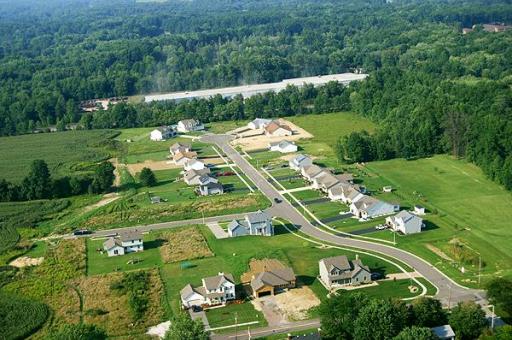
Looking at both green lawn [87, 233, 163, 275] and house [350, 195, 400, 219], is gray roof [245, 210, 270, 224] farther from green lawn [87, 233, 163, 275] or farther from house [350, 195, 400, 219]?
house [350, 195, 400, 219]

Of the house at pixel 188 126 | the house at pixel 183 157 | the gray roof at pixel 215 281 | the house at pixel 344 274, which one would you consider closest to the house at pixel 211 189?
the house at pixel 183 157

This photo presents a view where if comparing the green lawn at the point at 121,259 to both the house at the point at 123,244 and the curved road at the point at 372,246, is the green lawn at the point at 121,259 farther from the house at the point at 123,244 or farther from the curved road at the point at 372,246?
the curved road at the point at 372,246

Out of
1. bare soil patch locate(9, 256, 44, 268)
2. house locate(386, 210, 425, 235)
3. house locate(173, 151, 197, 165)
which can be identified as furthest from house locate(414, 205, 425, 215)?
bare soil patch locate(9, 256, 44, 268)

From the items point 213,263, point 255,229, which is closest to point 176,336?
point 213,263

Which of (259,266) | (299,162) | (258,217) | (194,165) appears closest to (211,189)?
(194,165)

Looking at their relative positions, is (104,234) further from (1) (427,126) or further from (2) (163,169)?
(1) (427,126)

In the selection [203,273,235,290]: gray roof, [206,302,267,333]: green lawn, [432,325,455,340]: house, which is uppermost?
[432,325,455,340]: house

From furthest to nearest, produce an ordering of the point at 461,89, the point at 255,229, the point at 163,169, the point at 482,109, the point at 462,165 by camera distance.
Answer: the point at 461,89
the point at 482,109
the point at 163,169
the point at 462,165
the point at 255,229
